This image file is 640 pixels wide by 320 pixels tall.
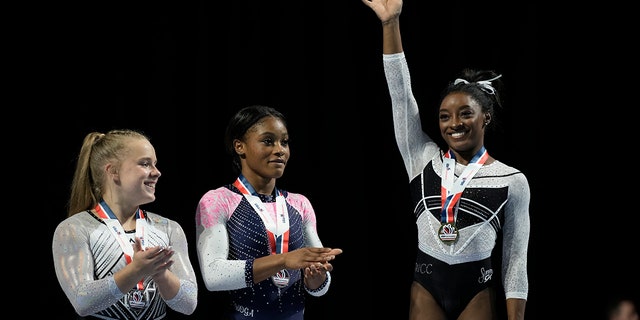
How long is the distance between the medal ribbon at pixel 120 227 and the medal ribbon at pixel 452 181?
3.51 feet

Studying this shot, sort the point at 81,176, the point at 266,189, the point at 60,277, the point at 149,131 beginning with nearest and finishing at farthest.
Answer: the point at 60,277 < the point at 81,176 < the point at 266,189 < the point at 149,131

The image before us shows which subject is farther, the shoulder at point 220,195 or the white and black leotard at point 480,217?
the shoulder at point 220,195

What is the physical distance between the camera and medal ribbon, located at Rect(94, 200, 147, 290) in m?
2.82

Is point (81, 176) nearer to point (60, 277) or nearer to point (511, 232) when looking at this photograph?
point (60, 277)

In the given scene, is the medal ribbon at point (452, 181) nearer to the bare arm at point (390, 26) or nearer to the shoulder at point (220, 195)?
the bare arm at point (390, 26)

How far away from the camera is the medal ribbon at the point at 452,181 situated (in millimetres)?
3076

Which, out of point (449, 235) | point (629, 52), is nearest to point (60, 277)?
point (449, 235)

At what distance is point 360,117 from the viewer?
439cm

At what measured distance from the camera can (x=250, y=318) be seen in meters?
3.09

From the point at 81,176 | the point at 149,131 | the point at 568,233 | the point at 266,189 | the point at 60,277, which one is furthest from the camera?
the point at 568,233

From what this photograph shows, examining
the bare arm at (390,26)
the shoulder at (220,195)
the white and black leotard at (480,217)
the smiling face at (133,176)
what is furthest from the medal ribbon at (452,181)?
the smiling face at (133,176)

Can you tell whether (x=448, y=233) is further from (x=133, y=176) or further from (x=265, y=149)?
(x=133, y=176)

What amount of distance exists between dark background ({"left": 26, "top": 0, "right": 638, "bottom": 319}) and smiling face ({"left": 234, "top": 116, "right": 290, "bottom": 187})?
82 centimetres

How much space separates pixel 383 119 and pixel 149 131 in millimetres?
1231
